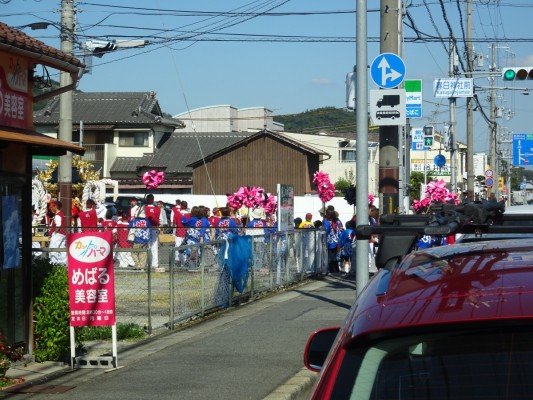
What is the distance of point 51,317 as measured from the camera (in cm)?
1045

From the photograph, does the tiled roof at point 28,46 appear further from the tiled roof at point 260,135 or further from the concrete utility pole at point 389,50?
the tiled roof at point 260,135

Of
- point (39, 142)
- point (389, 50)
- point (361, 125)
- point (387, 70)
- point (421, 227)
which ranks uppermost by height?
point (389, 50)

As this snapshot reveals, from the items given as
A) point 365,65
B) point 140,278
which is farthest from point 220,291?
point 365,65

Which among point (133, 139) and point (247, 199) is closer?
point (247, 199)

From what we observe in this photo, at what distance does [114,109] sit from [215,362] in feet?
168

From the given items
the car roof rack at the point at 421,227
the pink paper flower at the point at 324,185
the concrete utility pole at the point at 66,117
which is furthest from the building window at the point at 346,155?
the car roof rack at the point at 421,227

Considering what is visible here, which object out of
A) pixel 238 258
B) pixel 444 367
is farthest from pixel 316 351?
pixel 238 258

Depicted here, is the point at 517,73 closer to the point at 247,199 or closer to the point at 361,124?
the point at 247,199

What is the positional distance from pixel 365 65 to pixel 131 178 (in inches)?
1927

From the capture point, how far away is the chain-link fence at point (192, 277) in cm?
1345

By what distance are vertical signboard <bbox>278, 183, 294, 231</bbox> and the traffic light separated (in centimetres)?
997

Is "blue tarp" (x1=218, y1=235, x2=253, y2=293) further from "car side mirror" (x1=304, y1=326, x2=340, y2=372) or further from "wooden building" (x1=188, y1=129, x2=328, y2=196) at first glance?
"wooden building" (x1=188, y1=129, x2=328, y2=196)

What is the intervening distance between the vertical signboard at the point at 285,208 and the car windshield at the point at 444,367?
1802cm

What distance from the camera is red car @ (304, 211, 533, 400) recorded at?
2402 millimetres
